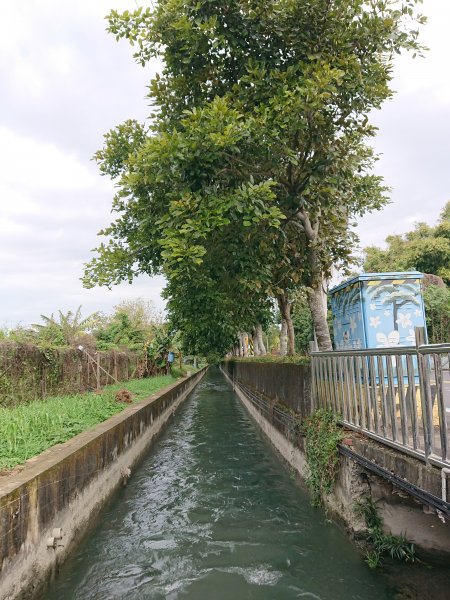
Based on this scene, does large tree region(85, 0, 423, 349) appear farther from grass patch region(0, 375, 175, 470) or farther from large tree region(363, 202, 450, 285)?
large tree region(363, 202, 450, 285)

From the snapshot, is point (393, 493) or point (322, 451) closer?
point (393, 493)

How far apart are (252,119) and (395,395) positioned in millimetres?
4524

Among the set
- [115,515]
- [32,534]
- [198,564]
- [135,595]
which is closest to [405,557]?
[198,564]

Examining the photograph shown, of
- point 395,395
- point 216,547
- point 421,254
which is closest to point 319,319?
point 395,395

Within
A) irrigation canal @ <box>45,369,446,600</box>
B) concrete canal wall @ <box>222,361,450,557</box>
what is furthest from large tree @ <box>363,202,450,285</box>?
concrete canal wall @ <box>222,361,450,557</box>

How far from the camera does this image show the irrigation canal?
14.4ft

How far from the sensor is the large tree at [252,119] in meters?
6.64

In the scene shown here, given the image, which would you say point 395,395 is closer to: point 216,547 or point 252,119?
point 216,547

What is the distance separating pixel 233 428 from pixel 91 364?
5553 millimetres

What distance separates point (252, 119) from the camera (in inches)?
256

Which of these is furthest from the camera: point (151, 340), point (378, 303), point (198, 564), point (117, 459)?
point (151, 340)

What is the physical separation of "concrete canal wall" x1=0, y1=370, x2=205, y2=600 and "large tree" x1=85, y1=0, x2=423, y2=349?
315 cm

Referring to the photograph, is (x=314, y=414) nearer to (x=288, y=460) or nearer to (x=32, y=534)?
(x=288, y=460)

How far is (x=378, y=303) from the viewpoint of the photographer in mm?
7605
